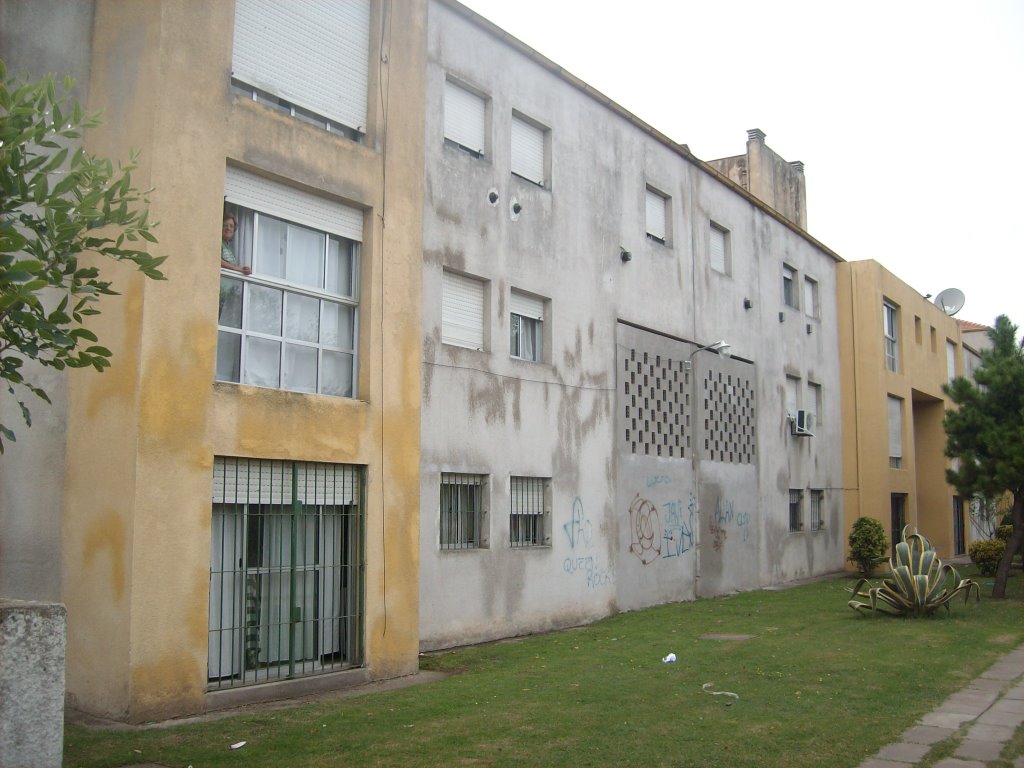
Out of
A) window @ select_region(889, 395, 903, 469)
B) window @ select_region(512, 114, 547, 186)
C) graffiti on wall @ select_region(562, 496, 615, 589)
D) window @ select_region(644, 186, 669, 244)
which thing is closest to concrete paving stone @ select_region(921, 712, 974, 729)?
graffiti on wall @ select_region(562, 496, 615, 589)

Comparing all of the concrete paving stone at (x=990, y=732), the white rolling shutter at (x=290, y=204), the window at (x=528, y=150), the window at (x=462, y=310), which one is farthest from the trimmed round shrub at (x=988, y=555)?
the white rolling shutter at (x=290, y=204)

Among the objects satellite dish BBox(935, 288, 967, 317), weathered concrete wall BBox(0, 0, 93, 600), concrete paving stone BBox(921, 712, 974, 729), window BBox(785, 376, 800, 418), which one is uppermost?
satellite dish BBox(935, 288, 967, 317)

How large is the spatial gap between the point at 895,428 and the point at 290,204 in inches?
929

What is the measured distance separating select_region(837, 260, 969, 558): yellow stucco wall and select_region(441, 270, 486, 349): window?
16.5 m

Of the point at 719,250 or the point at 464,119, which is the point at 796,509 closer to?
the point at 719,250

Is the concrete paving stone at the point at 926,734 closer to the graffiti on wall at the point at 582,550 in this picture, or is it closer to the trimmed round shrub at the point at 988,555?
the graffiti on wall at the point at 582,550

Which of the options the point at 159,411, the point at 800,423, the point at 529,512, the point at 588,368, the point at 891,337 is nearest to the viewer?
the point at 159,411

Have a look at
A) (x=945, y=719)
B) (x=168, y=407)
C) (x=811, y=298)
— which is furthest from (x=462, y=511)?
(x=811, y=298)

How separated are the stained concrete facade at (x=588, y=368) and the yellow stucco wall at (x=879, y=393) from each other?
14.8 feet

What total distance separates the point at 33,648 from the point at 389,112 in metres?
7.31

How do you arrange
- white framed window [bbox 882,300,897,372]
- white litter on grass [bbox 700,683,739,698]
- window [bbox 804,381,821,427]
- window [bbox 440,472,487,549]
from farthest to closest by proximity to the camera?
1. white framed window [bbox 882,300,897,372]
2. window [bbox 804,381,821,427]
3. window [bbox 440,472,487,549]
4. white litter on grass [bbox 700,683,739,698]

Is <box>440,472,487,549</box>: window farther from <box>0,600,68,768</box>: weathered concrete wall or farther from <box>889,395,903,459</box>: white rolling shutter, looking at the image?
<box>889,395,903,459</box>: white rolling shutter

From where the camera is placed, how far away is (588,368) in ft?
52.9

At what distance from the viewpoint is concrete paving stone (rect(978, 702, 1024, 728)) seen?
8.02m
